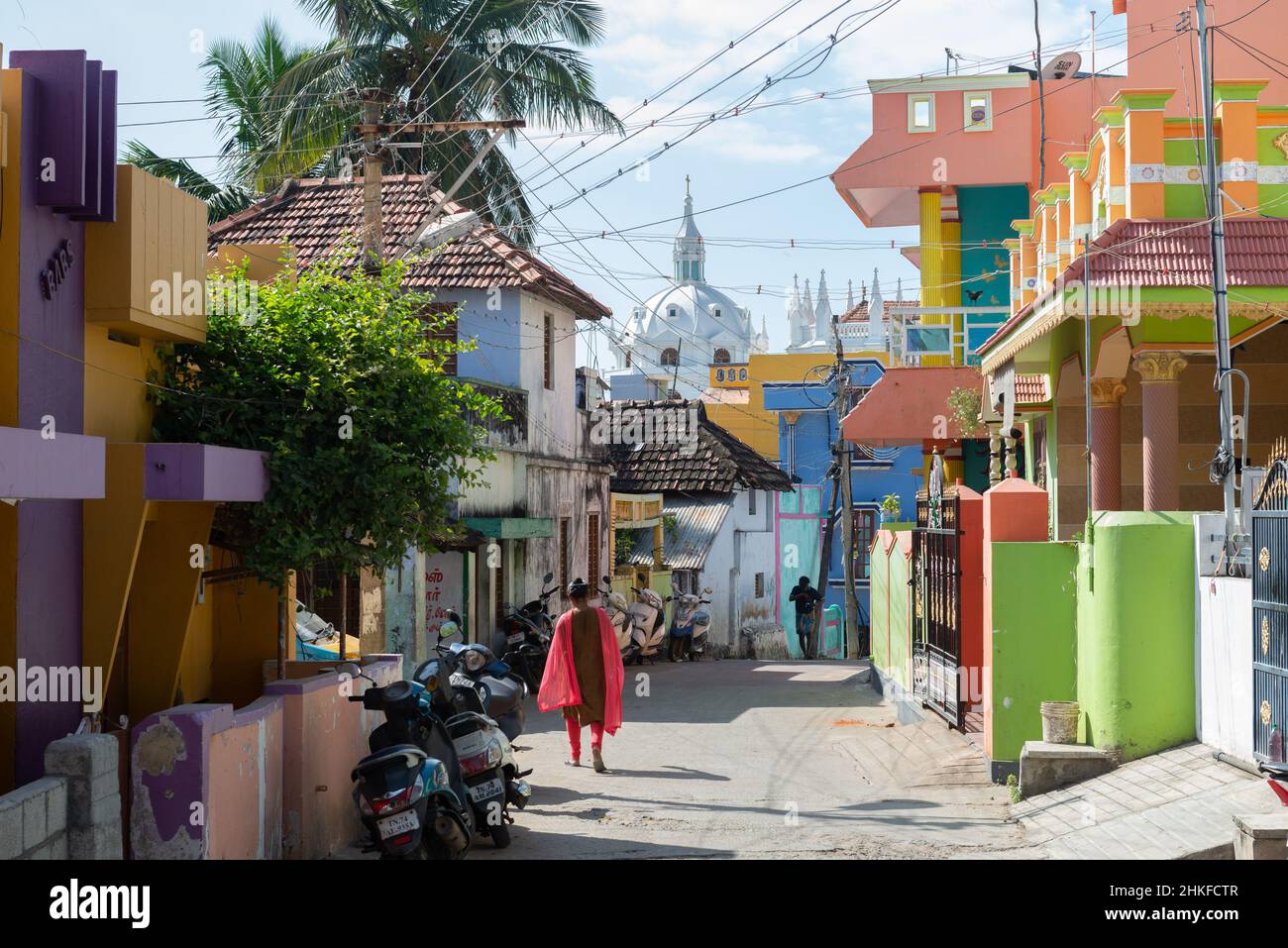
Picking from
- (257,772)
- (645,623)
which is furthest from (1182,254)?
(645,623)

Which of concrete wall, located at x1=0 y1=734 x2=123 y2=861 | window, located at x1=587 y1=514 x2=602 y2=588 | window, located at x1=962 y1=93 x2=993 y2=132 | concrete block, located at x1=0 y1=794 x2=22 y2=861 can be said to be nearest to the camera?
concrete block, located at x1=0 y1=794 x2=22 y2=861

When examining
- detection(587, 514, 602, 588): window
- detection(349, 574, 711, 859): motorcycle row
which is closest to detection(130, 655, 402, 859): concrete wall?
detection(349, 574, 711, 859): motorcycle row

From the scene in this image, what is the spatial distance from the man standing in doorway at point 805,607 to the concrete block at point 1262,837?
2751 cm

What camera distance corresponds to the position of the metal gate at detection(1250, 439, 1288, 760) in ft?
27.1

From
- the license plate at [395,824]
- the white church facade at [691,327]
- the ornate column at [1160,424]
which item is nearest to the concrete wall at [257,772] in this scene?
the license plate at [395,824]

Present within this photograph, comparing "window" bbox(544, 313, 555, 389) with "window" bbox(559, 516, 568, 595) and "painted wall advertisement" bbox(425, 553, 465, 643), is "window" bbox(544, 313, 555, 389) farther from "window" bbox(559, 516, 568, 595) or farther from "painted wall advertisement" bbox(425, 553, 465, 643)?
"painted wall advertisement" bbox(425, 553, 465, 643)

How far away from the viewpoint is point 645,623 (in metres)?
26.0

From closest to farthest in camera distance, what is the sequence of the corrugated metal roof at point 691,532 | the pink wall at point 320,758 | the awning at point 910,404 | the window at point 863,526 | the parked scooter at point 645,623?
1. the pink wall at point 320,758
2. the awning at point 910,404
3. the parked scooter at point 645,623
4. the corrugated metal roof at point 691,532
5. the window at point 863,526

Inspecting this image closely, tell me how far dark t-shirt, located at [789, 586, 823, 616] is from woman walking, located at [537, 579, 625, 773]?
22.4 m

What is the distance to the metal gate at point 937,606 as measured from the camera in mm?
13430

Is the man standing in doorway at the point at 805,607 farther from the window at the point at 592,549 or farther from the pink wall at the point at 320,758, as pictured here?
the pink wall at the point at 320,758

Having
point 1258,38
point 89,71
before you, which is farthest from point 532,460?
point 89,71

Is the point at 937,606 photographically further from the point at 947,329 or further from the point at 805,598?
the point at 805,598

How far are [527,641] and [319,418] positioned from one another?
35.0ft
